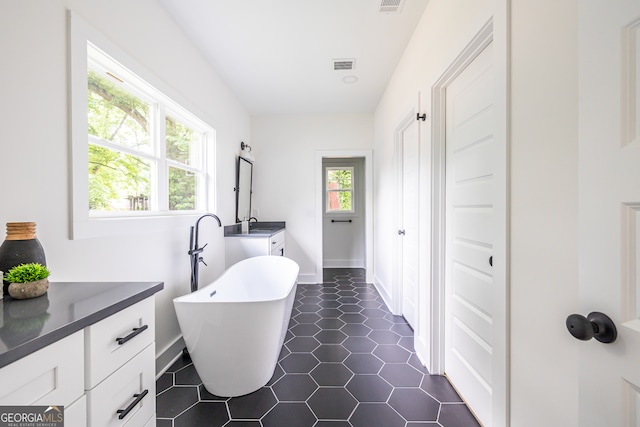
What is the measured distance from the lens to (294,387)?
1.67 metres

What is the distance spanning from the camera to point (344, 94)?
3.29 meters

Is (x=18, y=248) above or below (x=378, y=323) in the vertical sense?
above

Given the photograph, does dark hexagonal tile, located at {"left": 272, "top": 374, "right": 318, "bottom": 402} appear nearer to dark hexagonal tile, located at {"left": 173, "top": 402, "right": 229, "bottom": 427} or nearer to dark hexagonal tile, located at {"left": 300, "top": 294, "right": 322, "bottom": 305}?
dark hexagonal tile, located at {"left": 173, "top": 402, "right": 229, "bottom": 427}

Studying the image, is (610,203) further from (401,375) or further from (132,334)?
(401,375)

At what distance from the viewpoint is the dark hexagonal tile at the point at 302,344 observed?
212cm

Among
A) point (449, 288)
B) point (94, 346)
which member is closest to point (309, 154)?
point (449, 288)

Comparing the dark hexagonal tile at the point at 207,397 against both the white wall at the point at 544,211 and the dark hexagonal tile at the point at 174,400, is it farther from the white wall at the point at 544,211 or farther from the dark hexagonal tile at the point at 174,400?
the white wall at the point at 544,211

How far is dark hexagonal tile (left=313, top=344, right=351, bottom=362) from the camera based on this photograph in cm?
199

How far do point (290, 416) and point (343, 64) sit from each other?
9.53 ft

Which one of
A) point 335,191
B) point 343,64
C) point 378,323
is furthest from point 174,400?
point 335,191

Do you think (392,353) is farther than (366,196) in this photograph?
No

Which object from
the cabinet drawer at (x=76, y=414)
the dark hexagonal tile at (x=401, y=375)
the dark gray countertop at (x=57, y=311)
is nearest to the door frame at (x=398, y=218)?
the dark hexagonal tile at (x=401, y=375)

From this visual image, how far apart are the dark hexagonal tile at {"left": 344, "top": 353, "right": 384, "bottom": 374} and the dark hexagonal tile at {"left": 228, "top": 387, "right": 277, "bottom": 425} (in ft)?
2.00

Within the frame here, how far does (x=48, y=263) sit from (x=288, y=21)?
2115 mm
